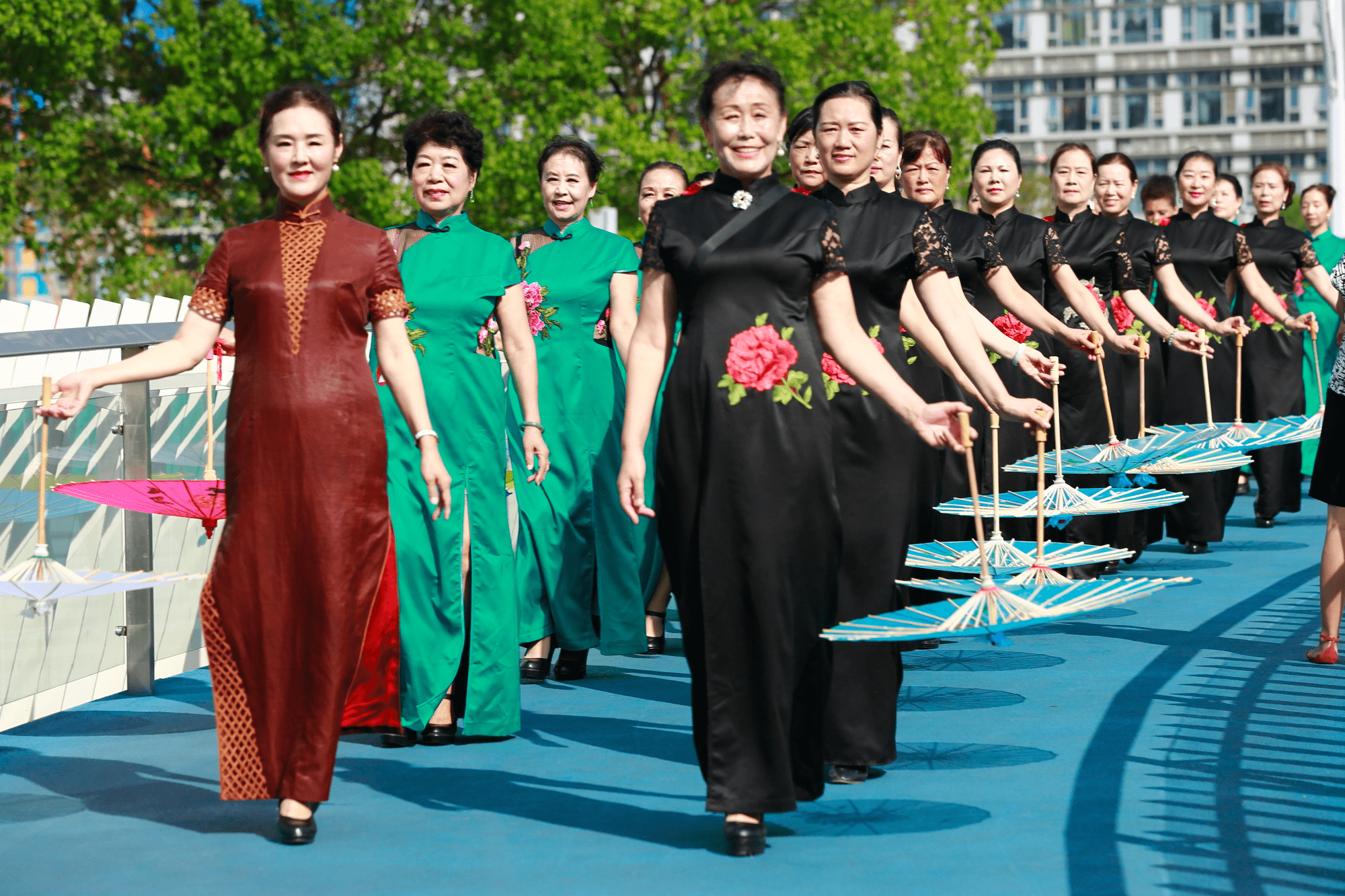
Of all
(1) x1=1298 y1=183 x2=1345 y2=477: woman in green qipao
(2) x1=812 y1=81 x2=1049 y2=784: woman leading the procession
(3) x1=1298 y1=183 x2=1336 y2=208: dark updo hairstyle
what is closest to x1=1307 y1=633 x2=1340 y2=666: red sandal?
(2) x1=812 y1=81 x2=1049 y2=784: woman leading the procession

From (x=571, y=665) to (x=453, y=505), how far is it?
148 centimetres

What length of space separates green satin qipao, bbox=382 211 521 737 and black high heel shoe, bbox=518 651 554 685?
116 centimetres

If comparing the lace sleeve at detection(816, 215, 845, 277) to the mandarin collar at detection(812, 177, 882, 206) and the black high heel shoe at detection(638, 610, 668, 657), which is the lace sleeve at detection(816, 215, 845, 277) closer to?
the mandarin collar at detection(812, 177, 882, 206)

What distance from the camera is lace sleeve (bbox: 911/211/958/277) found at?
5.16 meters

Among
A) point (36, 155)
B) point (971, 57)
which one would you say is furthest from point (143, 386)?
point (971, 57)

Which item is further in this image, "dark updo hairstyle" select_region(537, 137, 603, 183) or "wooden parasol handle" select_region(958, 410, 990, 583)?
"dark updo hairstyle" select_region(537, 137, 603, 183)

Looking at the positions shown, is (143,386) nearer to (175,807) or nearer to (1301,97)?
(175,807)

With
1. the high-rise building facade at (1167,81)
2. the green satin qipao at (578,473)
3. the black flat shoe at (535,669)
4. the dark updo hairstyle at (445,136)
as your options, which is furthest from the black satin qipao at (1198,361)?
the high-rise building facade at (1167,81)

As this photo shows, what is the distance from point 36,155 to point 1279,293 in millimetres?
21604

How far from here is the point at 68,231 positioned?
3019 centimetres

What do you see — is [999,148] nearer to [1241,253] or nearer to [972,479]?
[1241,253]

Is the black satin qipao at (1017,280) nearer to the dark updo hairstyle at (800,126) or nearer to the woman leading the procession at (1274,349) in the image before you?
the dark updo hairstyle at (800,126)

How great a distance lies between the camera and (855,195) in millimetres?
5316

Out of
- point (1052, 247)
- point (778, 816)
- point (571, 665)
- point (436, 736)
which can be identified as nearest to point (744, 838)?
point (778, 816)
